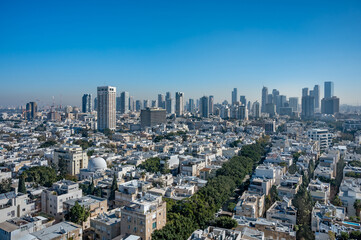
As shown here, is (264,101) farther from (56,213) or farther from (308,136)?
(56,213)

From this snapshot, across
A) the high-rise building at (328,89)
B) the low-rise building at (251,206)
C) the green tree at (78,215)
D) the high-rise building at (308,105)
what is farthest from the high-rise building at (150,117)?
the high-rise building at (328,89)

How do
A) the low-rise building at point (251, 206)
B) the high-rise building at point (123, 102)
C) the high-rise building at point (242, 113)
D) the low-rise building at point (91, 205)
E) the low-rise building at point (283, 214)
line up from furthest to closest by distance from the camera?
the high-rise building at point (123, 102)
the high-rise building at point (242, 113)
the low-rise building at point (251, 206)
the low-rise building at point (283, 214)
the low-rise building at point (91, 205)

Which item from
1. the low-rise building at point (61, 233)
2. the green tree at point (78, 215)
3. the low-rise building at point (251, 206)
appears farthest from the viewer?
the low-rise building at point (251, 206)

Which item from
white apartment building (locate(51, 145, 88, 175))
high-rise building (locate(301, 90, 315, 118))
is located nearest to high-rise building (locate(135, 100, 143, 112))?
high-rise building (locate(301, 90, 315, 118))

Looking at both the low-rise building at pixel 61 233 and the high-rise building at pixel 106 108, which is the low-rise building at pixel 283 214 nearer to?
the low-rise building at pixel 61 233

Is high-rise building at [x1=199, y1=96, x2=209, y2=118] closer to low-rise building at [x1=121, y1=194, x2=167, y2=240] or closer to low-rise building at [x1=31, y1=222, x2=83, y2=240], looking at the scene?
low-rise building at [x1=121, y1=194, x2=167, y2=240]

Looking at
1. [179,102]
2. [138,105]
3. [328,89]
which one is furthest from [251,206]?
[328,89]

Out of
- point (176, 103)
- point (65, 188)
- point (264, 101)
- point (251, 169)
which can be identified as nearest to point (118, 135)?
point (251, 169)
